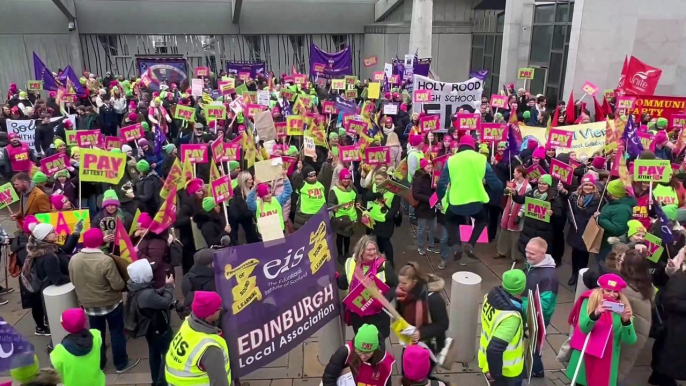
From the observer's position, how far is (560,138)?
9.61 meters

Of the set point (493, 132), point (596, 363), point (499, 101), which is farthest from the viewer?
point (499, 101)

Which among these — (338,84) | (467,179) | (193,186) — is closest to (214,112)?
(193,186)

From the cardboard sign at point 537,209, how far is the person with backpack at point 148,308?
16.2 feet

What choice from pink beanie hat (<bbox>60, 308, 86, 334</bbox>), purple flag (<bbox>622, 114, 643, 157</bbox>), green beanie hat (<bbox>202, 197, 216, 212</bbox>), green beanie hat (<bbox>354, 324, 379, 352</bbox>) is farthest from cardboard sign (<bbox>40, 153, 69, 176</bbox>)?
purple flag (<bbox>622, 114, 643, 157</bbox>)

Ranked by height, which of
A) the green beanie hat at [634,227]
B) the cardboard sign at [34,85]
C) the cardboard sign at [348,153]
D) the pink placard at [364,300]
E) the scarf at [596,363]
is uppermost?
the cardboard sign at [34,85]

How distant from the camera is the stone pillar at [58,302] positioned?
5430 millimetres

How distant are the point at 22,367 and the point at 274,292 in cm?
195

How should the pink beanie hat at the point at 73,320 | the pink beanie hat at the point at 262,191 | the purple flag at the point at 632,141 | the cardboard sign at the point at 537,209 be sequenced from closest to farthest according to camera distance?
the pink beanie hat at the point at 73,320
the pink beanie hat at the point at 262,191
the cardboard sign at the point at 537,209
the purple flag at the point at 632,141

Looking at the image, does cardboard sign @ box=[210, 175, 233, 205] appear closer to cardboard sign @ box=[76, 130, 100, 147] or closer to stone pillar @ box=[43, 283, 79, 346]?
stone pillar @ box=[43, 283, 79, 346]

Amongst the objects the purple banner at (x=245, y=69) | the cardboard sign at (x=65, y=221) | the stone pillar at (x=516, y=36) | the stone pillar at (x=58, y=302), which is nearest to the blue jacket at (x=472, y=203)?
the cardboard sign at (x=65, y=221)

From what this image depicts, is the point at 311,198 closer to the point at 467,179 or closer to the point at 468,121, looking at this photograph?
the point at 467,179

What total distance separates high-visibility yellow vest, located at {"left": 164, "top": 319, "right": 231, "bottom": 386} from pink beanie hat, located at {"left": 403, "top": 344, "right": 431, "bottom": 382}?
1400mm

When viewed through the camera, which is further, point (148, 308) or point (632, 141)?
point (632, 141)

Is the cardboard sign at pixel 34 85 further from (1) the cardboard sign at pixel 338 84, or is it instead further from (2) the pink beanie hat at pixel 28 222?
(2) the pink beanie hat at pixel 28 222
